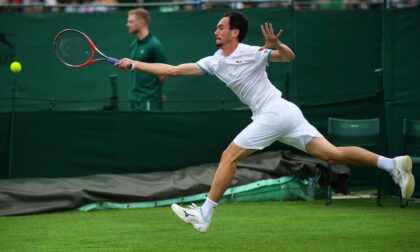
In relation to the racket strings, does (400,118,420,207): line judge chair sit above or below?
below

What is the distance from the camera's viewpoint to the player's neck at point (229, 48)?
29.6 feet

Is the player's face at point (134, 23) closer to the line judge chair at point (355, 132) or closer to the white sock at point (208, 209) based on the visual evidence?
the line judge chair at point (355, 132)

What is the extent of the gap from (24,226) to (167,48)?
4.95 meters

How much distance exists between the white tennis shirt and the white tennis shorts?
0.14 meters

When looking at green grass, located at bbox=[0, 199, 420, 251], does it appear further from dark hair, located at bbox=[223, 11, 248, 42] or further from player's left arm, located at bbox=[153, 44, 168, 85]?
player's left arm, located at bbox=[153, 44, 168, 85]

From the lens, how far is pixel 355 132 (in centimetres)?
1188

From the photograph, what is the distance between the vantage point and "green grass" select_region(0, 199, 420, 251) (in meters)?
8.24

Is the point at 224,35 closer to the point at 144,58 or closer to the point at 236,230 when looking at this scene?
the point at 236,230

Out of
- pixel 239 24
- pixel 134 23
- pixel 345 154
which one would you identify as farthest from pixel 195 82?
pixel 345 154

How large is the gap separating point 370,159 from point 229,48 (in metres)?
1.72

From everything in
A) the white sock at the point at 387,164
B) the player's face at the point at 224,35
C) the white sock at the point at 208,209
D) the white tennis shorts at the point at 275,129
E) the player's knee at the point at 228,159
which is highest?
the player's face at the point at 224,35

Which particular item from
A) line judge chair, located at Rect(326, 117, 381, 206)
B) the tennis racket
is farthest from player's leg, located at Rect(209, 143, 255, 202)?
line judge chair, located at Rect(326, 117, 381, 206)

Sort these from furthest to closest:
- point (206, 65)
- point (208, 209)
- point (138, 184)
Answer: point (138, 184) → point (206, 65) → point (208, 209)

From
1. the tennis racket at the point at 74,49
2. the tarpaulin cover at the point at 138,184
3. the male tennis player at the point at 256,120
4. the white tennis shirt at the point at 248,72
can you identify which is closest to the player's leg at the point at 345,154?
the male tennis player at the point at 256,120
